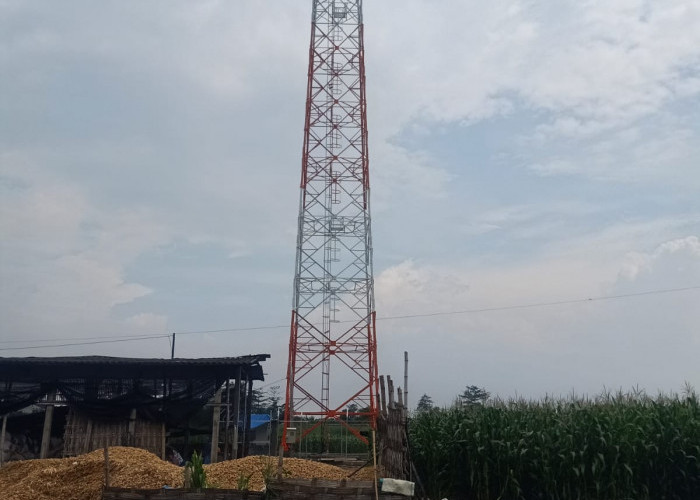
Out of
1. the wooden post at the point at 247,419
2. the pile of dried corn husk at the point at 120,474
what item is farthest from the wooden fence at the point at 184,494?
the wooden post at the point at 247,419

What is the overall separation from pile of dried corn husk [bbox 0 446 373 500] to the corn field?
176 cm

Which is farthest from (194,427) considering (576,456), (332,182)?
(576,456)

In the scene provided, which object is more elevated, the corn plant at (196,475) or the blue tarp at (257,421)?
the blue tarp at (257,421)

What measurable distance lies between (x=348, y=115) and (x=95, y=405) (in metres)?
11.9

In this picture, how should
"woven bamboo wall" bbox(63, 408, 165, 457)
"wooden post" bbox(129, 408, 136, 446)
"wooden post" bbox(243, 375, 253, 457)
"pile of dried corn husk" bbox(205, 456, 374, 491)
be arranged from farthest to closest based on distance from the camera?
"wooden post" bbox(243, 375, 253, 457), "wooden post" bbox(129, 408, 136, 446), "woven bamboo wall" bbox(63, 408, 165, 457), "pile of dried corn husk" bbox(205, 456, 374, 491)

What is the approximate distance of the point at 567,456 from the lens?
12.7 meters

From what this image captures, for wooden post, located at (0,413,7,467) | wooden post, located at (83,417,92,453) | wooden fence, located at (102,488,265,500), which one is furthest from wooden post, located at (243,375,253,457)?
wooden fence, located at (102,488,265,500)

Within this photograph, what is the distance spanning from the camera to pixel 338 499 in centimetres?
1110

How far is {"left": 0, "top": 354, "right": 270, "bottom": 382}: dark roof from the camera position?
18.5 metres

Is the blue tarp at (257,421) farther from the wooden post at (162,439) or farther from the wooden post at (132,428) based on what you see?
the wooden post at (132,428)

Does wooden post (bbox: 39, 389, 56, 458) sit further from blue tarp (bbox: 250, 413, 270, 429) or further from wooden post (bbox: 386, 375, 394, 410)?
blue tarp (bbox: 250, 413, 270, 429)

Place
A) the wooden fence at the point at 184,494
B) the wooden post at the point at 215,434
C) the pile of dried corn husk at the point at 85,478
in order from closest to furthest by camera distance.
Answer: the wooden fence at the point at 184,494, the pile of dried corn husk at the point at 85,478, the wooden post at the point at 215,434

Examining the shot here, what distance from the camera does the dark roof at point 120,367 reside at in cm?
1855

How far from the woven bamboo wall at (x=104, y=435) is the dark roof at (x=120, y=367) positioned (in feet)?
3.89
